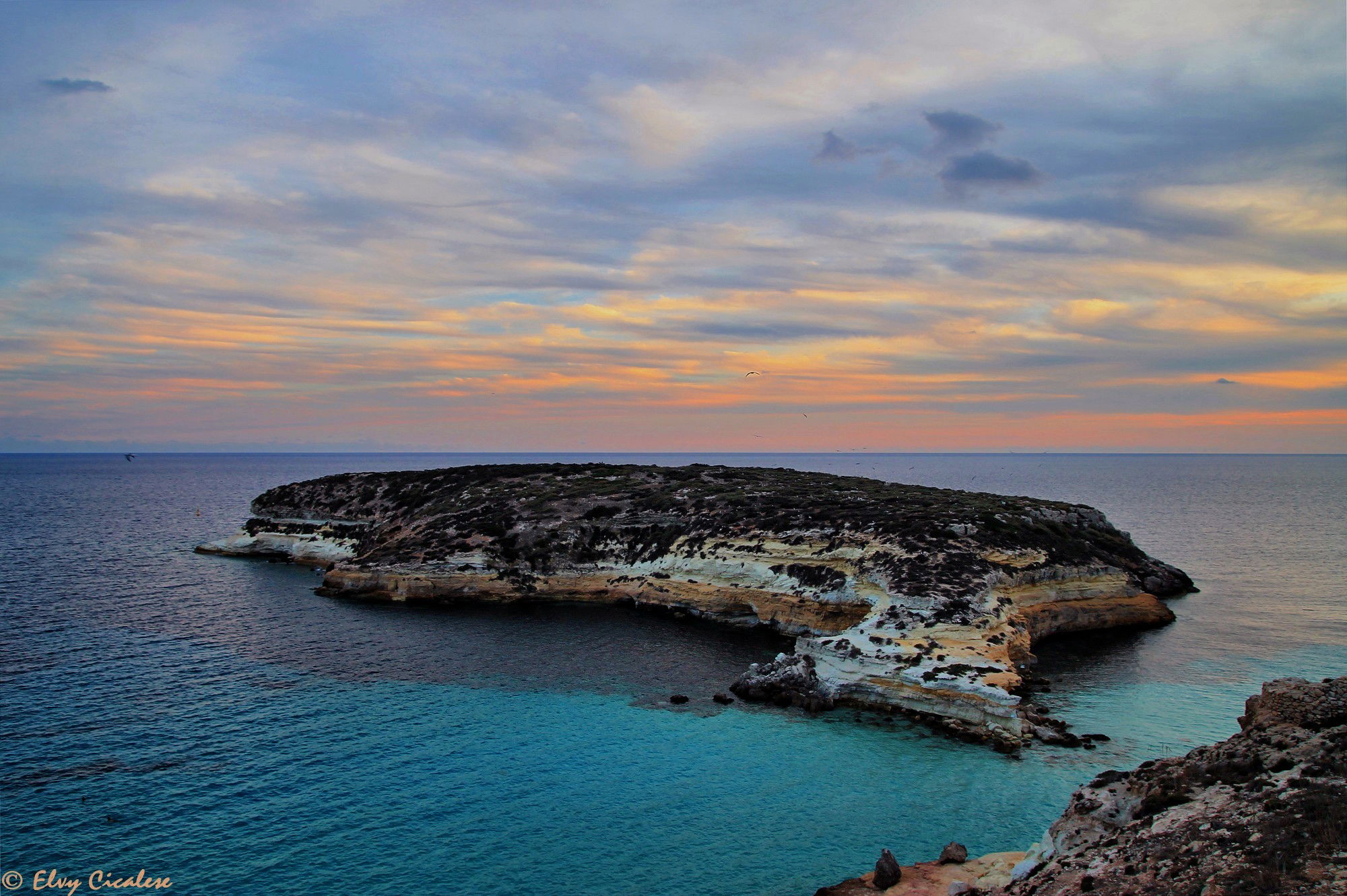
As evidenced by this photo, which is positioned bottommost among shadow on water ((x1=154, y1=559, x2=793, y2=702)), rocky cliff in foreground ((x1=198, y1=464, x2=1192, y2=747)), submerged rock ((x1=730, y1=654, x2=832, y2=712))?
shadow on water ((x1=154, y1=559, x2=793, y2=702))

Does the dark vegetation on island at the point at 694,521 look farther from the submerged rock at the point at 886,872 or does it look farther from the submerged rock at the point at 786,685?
the submerged rock at the point at 886,872

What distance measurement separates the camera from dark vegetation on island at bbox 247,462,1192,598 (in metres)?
53.8

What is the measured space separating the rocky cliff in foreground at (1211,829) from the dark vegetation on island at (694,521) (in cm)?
2378

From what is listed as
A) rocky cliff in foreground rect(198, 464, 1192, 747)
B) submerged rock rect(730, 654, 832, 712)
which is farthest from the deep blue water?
rocky cliff in foreground rect(198, 464, 1192, 747)

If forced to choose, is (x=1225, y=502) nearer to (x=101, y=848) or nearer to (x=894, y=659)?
(x=894, y=659)

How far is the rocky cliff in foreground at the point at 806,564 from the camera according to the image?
38625mm

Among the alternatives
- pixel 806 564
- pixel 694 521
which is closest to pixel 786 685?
pixel 806 564

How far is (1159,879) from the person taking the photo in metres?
15.1

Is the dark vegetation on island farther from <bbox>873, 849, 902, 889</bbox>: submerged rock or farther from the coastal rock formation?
the coastal rock formation

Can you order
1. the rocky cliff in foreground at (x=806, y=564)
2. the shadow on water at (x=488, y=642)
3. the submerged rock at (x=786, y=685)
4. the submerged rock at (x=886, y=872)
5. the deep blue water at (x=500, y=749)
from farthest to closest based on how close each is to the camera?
the shadow on water at (x=488, y=642)
the rocky cliff in foreground at (x=806, y=564)
the submerged rock at (x=786, y=685)
the deep blue water at (x=500, y=749)
the submerged rock at (x=886, y=872)

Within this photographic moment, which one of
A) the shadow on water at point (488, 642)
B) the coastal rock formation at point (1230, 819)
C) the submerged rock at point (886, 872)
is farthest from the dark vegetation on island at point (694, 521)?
the coastal rock formation at point (1230, 819)

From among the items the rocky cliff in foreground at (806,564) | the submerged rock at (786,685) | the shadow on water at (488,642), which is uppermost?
the rocky cliff in foreground at (806,564)

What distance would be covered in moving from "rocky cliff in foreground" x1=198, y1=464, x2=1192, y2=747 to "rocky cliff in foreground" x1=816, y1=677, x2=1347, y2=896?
1352 centimetres

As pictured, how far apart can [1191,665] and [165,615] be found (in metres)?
68.9
